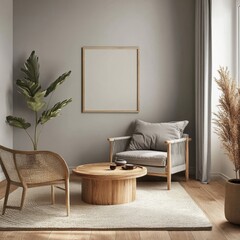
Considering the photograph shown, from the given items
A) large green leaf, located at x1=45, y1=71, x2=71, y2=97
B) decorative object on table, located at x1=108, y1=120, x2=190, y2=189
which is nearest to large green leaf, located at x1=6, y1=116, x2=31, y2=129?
large green leaf, located at x1=45, y1=71, x2=71, y2=97

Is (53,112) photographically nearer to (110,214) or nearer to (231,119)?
(110,214)

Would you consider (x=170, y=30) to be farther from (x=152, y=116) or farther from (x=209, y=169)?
(x=209, y=169)

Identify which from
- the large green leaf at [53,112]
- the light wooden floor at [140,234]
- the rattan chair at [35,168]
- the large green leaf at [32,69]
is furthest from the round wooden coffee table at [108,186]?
the large green leaf at [32,69]

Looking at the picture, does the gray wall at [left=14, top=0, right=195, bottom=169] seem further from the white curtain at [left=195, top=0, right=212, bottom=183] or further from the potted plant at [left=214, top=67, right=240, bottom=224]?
the potted plant at [left=214, top=67, right=240, bottom=224]

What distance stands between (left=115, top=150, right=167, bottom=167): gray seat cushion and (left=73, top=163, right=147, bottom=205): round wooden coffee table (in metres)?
0.78

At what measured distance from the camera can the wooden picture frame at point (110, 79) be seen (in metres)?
6.60

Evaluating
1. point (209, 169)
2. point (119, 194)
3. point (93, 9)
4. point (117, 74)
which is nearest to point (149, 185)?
point (209, 169)

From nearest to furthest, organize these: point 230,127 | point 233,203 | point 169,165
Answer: point 233,203, point 230,127, point 169,165

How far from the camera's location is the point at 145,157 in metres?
5.55

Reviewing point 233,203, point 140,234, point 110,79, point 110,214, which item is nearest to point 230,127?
point 233,203

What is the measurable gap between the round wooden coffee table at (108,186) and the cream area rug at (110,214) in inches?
3.5

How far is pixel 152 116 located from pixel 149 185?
1.23m

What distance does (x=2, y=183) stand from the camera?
595 centimetres

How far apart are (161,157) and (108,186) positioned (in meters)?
1.10
